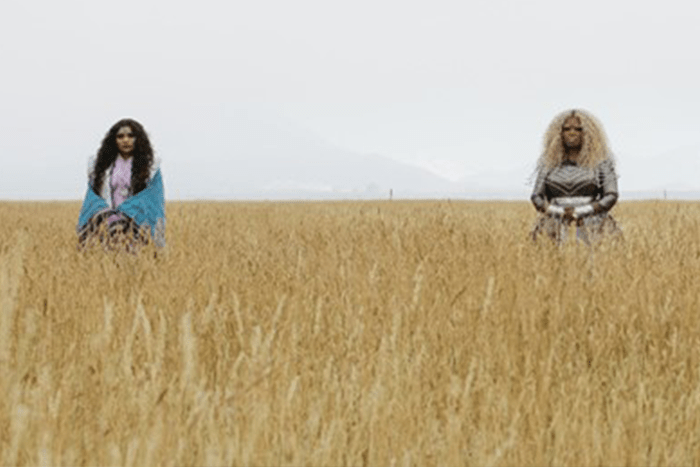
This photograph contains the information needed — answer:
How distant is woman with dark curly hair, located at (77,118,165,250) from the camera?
689 centimetres

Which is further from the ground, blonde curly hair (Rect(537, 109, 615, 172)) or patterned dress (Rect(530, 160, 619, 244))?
blonde curly hair (Rect(537, 109, 615, 172))

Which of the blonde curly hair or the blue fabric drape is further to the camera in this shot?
the blonde curly hair

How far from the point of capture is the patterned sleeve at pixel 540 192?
23.2 ft

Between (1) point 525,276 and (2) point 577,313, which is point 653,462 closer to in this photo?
(2) point 577,313

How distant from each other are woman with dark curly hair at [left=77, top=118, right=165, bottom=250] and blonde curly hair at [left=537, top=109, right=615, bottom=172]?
3.06 m

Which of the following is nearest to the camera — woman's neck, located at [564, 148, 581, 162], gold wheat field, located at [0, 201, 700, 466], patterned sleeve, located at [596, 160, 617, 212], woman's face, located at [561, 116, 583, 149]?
gold wheat field, located at [0, 201, 700, 466]

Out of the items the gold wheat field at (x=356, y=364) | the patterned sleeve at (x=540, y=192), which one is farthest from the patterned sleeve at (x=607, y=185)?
the gold wheat field at (x=356, y=364)

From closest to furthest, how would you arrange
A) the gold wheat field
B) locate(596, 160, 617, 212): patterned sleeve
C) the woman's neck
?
the gold wheat field → locate(596, 160, 617, 212): patterned sleeve → the woman's neck

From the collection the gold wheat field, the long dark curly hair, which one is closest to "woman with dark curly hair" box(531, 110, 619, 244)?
the gold wheat field

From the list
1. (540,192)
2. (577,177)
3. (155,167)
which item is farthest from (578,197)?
(155,167)

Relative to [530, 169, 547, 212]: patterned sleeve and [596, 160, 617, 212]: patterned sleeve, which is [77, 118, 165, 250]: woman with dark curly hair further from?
[596, 160, 617, 212]: patterned sleeve

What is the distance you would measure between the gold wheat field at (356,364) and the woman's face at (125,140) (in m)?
2.00

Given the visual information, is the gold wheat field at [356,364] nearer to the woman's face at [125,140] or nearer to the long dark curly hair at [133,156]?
the long dark curly hair at [133,156]

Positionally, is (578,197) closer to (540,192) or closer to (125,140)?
(540,192)
